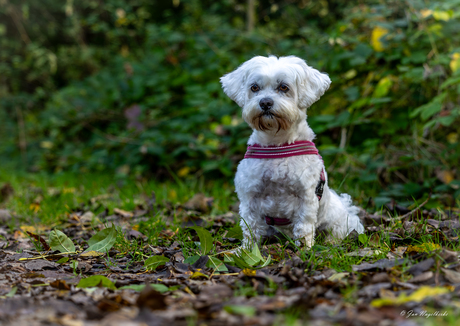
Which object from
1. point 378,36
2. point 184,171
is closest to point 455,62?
point 378,36

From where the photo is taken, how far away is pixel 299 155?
3059 mm

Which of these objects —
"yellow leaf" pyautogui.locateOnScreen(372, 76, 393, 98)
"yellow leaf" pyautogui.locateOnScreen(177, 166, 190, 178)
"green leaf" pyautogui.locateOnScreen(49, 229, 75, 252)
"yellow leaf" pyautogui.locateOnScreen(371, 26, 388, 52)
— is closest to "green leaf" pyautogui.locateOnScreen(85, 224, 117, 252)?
"green leaf" pyautogui.locateOnScreen(49, 229, 75, 252)

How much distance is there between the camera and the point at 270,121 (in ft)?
9.88

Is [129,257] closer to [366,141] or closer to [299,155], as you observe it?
[299,155]

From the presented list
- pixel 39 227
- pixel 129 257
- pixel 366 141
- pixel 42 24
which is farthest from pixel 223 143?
pixel 42 24

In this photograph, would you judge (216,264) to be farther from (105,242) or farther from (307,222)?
(105,242)

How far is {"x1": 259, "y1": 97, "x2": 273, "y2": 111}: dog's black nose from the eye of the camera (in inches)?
117

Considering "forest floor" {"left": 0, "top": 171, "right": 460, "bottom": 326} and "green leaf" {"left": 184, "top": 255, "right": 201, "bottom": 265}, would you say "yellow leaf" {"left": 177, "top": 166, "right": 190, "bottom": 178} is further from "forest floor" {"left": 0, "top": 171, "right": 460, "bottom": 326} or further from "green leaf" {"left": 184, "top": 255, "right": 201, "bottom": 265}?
"green leaf" {"left": 184, "top": 255, "right": 201, "bottom": 265}

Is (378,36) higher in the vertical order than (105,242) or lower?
higher

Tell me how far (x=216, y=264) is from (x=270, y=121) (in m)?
1.03

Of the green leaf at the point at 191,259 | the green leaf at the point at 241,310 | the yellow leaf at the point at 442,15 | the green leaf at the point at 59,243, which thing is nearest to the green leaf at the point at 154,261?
the green leaf at the point at 191,259

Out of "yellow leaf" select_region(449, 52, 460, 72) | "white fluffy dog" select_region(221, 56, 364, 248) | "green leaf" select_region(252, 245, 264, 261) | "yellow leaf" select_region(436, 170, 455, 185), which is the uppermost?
"yellow leaf" select_region(449, 52, 460, 72)

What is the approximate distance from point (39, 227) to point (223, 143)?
2.56 meters

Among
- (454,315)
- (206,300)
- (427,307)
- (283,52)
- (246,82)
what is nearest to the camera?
(454,315)
